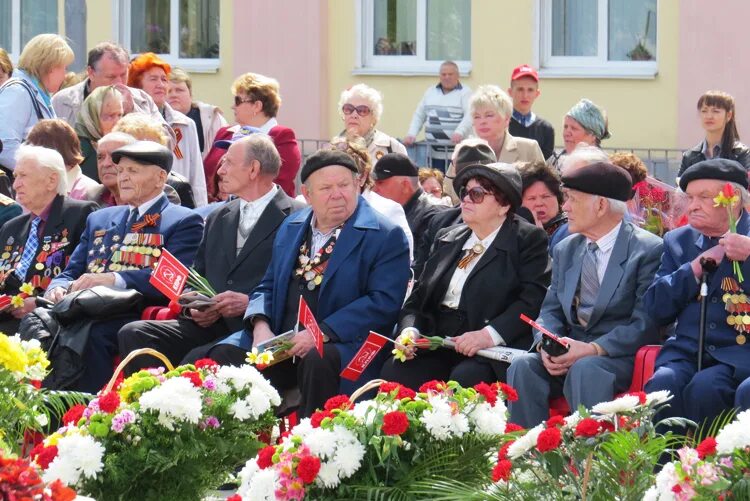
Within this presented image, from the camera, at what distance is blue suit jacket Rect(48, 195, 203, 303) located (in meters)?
8.56

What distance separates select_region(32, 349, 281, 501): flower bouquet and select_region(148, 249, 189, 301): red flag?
2300 millimetres

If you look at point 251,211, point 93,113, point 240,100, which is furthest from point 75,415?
point 240,100

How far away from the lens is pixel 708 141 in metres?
10.7

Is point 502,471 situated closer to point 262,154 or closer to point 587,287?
point 587,287

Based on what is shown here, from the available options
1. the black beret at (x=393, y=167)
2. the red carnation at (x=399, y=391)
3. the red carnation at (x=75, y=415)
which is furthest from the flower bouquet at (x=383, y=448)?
the black beret at (x=393, y=167)

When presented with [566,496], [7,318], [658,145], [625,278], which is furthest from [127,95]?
[566,496]

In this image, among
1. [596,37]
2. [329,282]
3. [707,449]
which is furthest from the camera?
[596,37]

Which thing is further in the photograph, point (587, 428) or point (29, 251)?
point (29, 251)

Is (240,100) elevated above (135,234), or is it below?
above

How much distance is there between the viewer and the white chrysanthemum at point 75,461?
5.17m

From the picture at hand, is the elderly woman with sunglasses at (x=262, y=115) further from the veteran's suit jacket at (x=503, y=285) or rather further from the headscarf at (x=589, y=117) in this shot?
the veteran's suit jacket at (x=503, y=285)

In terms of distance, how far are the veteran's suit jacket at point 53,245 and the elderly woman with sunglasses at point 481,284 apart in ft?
8.01

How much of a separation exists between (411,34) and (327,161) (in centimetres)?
926

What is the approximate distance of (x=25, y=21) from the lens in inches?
746
